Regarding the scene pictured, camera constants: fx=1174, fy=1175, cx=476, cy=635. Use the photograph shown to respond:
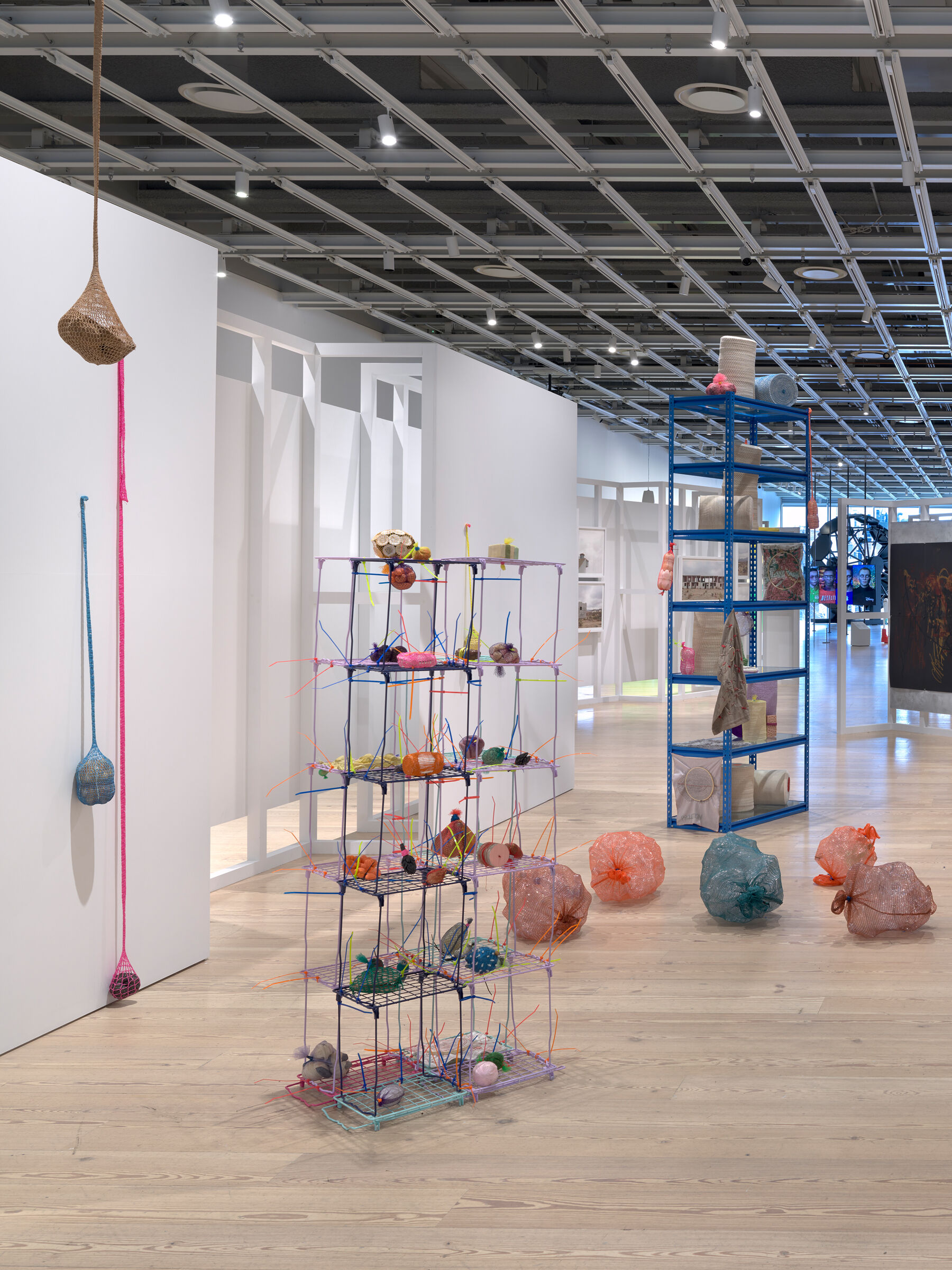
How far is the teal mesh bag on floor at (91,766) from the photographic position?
3.89 metres

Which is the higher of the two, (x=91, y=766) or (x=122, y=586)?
(x=122, y=586)

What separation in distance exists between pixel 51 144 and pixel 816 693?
12.0 m

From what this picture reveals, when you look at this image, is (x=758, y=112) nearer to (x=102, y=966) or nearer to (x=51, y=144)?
(x=51, y=144)

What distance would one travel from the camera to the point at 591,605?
51.6 ft

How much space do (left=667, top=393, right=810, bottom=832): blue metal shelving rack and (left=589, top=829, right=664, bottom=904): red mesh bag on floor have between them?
148 cm

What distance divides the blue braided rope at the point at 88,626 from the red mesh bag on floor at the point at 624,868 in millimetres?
2520

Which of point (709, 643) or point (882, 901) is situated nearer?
point (882, 901)

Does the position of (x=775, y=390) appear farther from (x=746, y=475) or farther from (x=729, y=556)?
(x=729, y=556)

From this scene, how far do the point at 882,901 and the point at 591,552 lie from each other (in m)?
11.0

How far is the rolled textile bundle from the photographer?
7.66m

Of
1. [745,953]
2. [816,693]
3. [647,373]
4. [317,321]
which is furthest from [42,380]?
[816,693]

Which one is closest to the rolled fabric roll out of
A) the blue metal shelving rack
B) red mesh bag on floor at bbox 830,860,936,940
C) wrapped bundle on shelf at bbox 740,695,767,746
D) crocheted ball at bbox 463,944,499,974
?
the blue metal shelving rack

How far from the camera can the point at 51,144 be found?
7.53 meters

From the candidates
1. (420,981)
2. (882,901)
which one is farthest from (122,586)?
(882,901)
